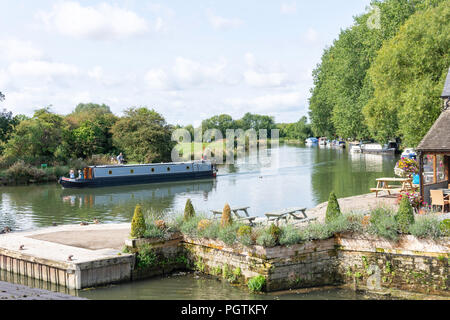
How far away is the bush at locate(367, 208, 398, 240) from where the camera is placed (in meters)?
10.9

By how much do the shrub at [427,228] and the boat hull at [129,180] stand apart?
28.5 m

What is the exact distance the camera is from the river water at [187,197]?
451 inches

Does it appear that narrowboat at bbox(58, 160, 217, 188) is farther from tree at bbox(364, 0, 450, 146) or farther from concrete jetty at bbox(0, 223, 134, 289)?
concrete jetty at bbox(0, 223, 134, 289)

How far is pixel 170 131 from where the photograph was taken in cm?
4797

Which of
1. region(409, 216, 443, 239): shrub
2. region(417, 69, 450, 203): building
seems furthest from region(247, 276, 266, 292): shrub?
region(417, 69, 450, 203): building

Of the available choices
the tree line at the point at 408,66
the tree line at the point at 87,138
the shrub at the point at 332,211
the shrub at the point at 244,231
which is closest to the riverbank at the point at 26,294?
the shrub at the point at 244,231

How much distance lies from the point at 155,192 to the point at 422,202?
21.1 metres

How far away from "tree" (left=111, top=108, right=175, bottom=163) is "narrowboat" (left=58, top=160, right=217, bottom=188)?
23.8 feet

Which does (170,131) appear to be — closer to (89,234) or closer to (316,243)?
(89,234)

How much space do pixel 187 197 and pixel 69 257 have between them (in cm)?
1821
